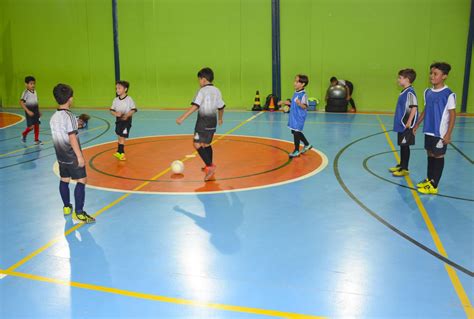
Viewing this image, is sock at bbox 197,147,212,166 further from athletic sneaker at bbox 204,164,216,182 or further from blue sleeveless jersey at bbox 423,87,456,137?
blue sleeveless jersey at bbox 423,87,456,137

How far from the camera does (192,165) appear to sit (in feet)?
29.6

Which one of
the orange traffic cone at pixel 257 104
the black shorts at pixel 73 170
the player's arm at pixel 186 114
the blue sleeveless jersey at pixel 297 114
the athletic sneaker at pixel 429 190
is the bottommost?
the athletic sneaker at pixel 429 190

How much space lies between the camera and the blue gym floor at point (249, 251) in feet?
12.9

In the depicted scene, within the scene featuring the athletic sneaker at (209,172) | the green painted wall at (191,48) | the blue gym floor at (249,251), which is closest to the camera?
the blue gym floor at (249,251)

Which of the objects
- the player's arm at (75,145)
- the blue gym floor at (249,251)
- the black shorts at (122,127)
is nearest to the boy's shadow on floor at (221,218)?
the blue gym floor at (249,251)

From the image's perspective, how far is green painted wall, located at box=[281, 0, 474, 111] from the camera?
16250 mm

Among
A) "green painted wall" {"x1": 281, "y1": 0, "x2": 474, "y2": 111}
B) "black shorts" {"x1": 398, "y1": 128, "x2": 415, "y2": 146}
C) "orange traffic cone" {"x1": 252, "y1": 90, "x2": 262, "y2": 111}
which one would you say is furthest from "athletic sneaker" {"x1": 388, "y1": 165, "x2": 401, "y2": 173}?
"orange traffic cone" {"x1": 252, "y1": 90, "x2": 262, "y2": 111}

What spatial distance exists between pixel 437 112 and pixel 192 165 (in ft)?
14.9

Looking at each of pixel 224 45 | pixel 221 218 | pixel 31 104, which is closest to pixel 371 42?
pixel 224 45

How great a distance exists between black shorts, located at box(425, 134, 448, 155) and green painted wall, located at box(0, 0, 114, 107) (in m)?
15.3

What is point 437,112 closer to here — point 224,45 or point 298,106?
point 298,106

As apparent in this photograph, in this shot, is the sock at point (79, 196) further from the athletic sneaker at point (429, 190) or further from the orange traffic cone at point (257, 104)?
the orange traffic cone at point (257, 104)

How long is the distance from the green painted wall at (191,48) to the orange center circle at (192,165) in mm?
7264

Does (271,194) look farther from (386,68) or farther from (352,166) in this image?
(386,68)
